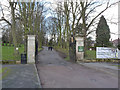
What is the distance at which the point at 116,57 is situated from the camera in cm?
1511

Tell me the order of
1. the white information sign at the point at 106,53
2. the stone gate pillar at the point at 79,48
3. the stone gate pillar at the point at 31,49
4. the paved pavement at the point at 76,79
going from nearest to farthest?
the paved pavement at the point at 76,79 < the stone gate pillar at the point at 31,49 < the stone gate pillar at the point at 79,48 < the white information sign at the point at 106,53

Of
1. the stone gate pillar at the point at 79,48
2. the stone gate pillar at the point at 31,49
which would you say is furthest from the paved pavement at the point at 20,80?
the stone gate pillar at the point at 79,48

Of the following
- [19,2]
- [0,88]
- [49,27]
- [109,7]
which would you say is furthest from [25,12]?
[49,27]

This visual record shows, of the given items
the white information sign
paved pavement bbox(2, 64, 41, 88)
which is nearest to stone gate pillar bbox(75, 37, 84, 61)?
the white information sign

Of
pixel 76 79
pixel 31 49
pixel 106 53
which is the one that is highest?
pixel 31 49

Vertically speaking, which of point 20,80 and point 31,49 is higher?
point 31,49

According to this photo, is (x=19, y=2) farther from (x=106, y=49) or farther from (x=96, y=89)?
(x=96, y=89)

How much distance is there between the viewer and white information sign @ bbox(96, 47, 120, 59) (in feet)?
49.1

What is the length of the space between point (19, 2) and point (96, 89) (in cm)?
1671

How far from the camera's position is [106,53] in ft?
49.3

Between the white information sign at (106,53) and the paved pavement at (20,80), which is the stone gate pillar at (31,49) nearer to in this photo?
the paved pavement at (20,80)

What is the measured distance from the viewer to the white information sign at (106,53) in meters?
15.0

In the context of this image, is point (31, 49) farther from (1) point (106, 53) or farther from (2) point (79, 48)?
(1) point (106, 53)

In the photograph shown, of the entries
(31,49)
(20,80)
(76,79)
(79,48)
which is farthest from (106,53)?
(20,80)
